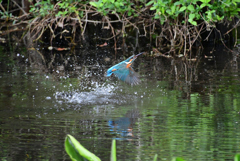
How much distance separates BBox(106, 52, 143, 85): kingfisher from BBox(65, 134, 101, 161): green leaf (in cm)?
361

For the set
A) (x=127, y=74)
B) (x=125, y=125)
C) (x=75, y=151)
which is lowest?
(x=125, y=125)

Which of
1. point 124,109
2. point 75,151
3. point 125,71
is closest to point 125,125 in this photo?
point 124,109

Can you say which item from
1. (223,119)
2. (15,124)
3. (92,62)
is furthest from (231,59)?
(15,124)

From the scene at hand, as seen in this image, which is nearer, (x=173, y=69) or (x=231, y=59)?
(x=173, y=69)

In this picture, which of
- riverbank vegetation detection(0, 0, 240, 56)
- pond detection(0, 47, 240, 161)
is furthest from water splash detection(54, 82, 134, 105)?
riverbank vegetation detection(0, 0, 240, 56)

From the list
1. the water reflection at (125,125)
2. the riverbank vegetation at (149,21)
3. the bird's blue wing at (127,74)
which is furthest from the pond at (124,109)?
the riverbank vegetation at (149,21)

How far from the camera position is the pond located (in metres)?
3.47

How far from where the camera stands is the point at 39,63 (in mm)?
7746

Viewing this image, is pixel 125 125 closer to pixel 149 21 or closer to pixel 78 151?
pixel 78 151

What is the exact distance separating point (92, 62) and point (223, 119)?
157 inches

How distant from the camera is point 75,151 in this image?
4.51 ft

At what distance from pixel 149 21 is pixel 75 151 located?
762 centimetres

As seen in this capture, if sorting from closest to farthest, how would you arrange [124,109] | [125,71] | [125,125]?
[125,125] → [124,109] → [125,71]

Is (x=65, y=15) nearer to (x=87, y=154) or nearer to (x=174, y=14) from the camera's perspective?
(x=174, y=14)
